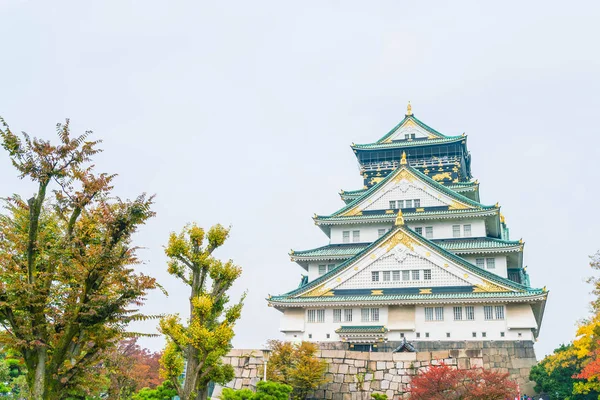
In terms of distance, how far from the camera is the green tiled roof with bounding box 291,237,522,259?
1618 inches

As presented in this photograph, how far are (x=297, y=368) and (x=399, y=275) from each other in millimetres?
14655

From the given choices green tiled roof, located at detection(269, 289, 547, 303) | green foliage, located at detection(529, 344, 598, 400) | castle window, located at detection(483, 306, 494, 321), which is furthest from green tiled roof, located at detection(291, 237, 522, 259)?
green foliage, located at detection(529, 344, 598, 400)

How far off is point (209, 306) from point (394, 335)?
2117cm

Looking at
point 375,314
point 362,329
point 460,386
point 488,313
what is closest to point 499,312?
point 488,313

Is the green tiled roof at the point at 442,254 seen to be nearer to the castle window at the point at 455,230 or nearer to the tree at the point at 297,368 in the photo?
the castle window at the point at 455,230

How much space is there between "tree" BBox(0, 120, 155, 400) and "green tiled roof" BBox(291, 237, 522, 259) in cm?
2974

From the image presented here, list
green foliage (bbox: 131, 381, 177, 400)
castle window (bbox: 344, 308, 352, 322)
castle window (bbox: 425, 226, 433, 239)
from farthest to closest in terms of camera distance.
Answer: castle window (bbox: 425, 226, 433, 239) → castle window (bbox: 344, 308, 352, 322) → green foliage (bbox: 131, 381, 177, 400)

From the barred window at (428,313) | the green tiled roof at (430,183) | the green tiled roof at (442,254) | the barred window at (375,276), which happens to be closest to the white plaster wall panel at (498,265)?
the green tiled roof at (430,183)

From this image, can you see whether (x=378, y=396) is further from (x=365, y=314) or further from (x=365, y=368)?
(x=365, y=314)

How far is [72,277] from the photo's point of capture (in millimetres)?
14586

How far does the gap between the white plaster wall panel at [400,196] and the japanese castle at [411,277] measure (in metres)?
0.08

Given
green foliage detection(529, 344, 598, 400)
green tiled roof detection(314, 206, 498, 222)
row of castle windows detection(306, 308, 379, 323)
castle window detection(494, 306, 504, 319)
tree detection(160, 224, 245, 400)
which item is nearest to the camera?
tree detection(160, 224, 245, 400)

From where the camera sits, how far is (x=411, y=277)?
39.2m

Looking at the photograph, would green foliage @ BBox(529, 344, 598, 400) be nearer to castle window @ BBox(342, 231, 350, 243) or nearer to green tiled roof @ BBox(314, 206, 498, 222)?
green tiled roof @ BBox(314, 206, 498, 222)
